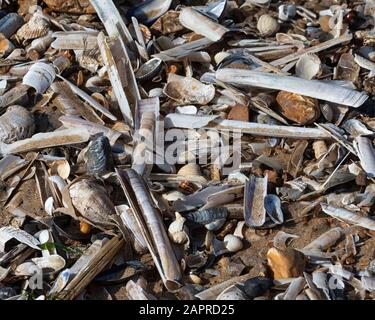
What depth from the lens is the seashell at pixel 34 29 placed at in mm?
5570

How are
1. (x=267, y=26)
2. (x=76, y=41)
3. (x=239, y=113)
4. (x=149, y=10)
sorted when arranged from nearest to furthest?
(x=239, y=113)
(x=76, y=41)
(x=267, y=26)
(x=149, y=10)

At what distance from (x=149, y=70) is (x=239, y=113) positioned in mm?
681


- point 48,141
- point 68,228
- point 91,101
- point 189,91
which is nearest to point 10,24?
point 91,101

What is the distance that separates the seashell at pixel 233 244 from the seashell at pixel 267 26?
6.05 feet

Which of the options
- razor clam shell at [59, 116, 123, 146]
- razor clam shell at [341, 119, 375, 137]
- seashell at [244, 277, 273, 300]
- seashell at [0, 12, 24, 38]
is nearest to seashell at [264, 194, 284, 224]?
seashell at [244, 277, 273, 300]

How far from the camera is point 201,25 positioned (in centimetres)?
545

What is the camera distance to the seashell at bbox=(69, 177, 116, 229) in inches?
172

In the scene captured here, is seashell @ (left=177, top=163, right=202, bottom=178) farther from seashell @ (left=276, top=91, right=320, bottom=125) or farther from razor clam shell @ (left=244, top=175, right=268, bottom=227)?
seashell @ (left=276, top=91, right=320, bottom=125)

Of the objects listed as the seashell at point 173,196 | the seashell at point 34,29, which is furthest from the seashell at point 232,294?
the seashell at point 34,29

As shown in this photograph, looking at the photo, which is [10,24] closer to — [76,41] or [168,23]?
[76,41]

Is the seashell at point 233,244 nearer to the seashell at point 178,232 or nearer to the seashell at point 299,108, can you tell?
the seashell at point 178,232

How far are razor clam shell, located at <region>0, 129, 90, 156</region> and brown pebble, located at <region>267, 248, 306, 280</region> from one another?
4.61ft

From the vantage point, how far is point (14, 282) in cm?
418
